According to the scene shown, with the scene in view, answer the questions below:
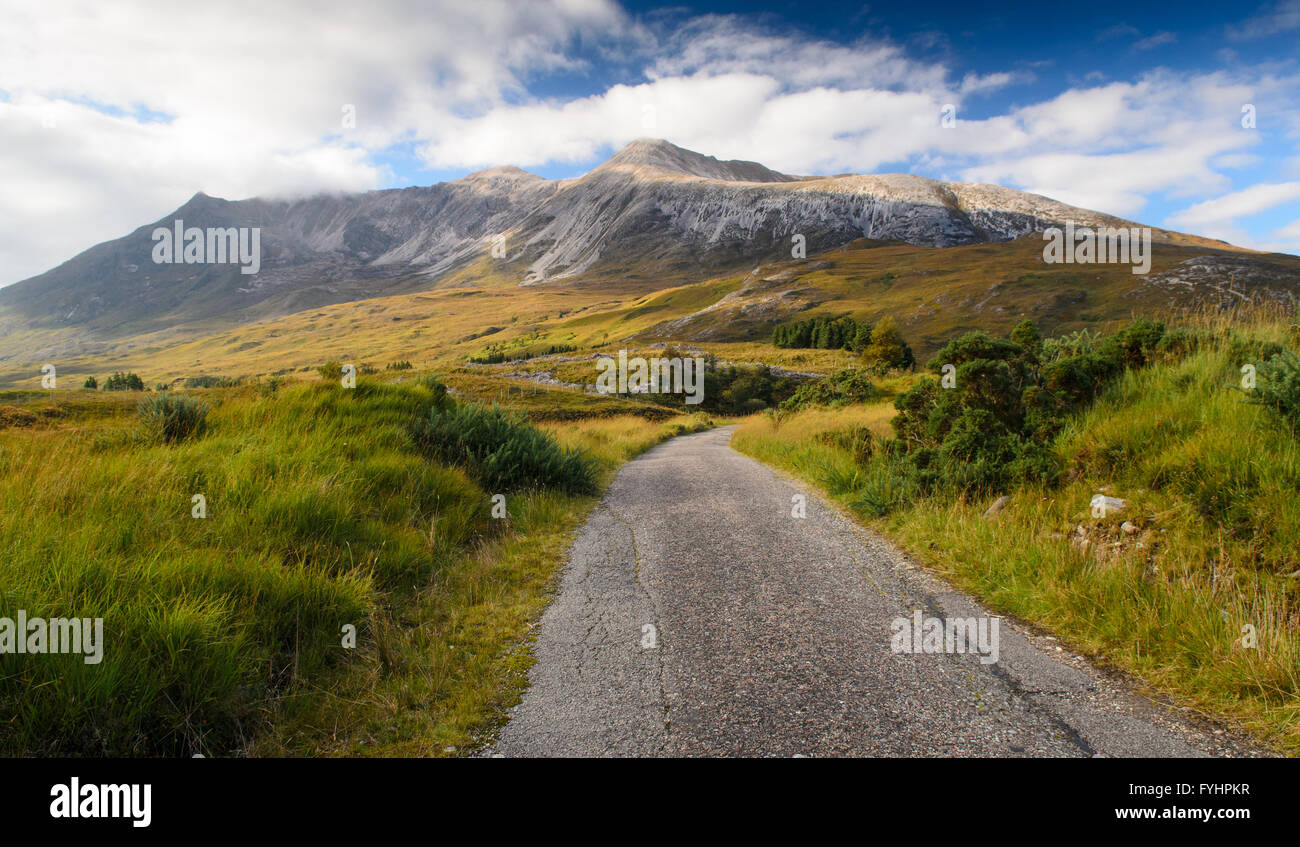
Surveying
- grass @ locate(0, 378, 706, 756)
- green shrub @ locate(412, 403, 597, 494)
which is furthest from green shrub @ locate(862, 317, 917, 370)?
grass @ locate(0, 378, 706, 756)

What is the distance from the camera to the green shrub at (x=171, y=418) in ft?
25.1

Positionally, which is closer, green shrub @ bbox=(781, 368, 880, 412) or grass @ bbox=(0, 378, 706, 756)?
grass @ bbox=(0, 378, 706, 756)

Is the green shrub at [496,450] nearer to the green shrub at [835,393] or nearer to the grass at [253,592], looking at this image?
the grass at [253,592]

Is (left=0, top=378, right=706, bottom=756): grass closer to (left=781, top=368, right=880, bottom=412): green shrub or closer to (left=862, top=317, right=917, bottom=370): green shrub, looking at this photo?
(left=781, top=368, right=880, bottom=412): green shrub

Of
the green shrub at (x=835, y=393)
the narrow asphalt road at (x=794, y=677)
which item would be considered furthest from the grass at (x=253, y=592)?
the green shrub at (x=835, y=393)

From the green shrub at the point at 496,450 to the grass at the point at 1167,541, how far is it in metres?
6.06

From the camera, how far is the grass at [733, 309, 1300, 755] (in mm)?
3684

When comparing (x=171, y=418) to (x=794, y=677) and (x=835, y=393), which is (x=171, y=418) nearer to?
(x=794, y=677)

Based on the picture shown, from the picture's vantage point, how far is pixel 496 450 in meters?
10.9

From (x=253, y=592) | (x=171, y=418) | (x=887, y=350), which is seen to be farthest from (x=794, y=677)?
(x=887, y=350)

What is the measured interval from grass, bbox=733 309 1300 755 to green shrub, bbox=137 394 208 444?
9.76 m

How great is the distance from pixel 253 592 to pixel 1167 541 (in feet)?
25.3
